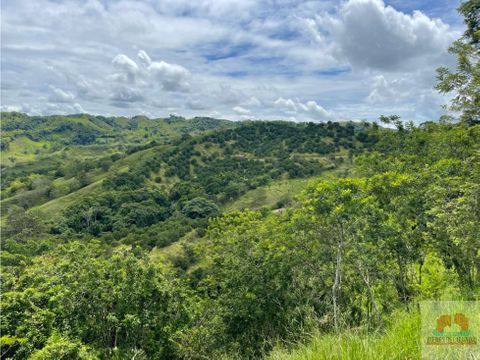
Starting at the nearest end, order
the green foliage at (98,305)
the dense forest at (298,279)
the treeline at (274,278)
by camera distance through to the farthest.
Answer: the dense forest at (298,279)
the treeline at (274,278)
the green foliage at (98,305)

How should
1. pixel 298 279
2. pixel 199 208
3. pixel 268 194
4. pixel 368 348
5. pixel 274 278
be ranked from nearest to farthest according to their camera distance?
pixel 368 348 → pixel 298 279 → pixel 274 278 → pixel 199 208 → pixel 268 194

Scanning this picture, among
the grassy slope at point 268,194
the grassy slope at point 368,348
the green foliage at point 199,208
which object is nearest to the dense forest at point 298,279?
the grassy slope at point 368,348

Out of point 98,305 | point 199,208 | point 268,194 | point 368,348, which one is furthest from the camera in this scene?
point 268,194

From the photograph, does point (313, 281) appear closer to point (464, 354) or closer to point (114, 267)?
point (114, 267)

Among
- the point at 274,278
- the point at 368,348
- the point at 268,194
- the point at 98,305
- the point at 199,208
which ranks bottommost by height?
the point at 199,208

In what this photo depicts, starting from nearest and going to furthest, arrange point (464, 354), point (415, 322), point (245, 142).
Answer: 1. point (464, 354)
2. point (415, 322)
3. point (245, 142)

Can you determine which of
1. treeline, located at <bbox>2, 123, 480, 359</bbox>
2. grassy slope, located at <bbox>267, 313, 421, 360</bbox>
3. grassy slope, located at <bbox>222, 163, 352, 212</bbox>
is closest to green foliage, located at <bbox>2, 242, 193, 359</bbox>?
treeline, located at <bbox>2, 123, 480, 359</bbox>

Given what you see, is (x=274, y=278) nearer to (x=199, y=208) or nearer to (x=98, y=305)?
(x=98, y=305)

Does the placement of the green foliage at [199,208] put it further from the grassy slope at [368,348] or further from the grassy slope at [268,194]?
the grassy slope at [368,348]

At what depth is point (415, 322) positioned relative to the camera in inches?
182

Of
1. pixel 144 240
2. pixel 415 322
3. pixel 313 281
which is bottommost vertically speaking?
pixel 144 240

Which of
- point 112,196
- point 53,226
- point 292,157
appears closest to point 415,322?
point 53,226

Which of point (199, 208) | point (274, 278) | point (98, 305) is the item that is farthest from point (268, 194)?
point (98, 305)

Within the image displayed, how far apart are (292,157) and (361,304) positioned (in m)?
135
